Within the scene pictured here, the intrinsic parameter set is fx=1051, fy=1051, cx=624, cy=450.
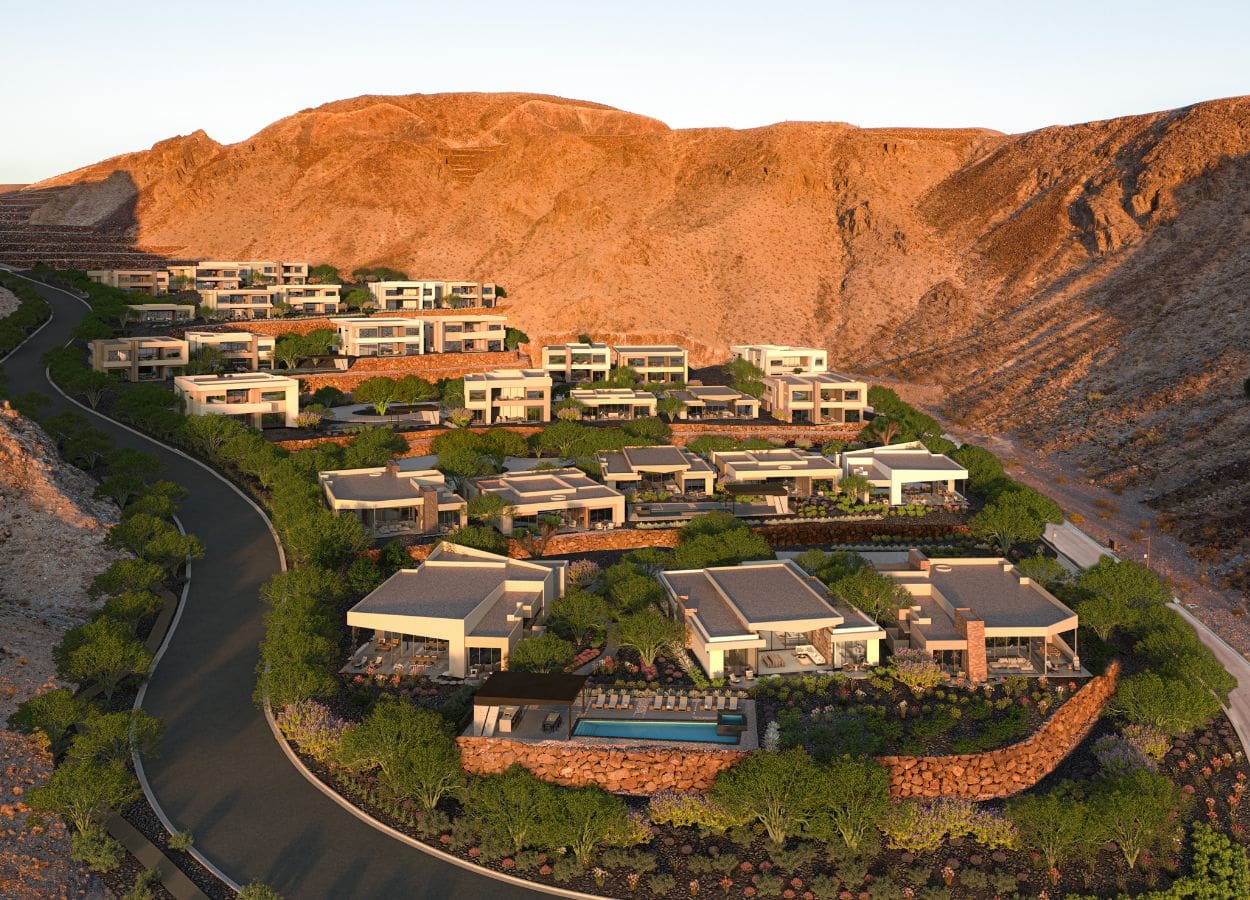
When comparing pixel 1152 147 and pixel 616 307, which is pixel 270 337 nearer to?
pixel 616 307

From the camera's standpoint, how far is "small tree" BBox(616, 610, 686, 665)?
111 ft

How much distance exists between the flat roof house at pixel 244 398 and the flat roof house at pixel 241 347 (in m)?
12.9

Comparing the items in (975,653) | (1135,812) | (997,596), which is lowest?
(1135,812)

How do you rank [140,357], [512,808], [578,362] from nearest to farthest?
[512,808], [140,357], [578,362]

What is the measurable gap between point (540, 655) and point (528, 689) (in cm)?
253

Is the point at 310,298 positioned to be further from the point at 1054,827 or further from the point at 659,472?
the point at 1054,827

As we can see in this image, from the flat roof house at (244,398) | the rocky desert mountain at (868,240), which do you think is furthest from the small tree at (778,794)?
the flat roof house at (244,398)

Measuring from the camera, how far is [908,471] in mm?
55062

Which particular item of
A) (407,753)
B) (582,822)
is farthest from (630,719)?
(407,753)

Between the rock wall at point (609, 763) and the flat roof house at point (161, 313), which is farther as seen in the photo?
the flat roof house at point (161, 313)

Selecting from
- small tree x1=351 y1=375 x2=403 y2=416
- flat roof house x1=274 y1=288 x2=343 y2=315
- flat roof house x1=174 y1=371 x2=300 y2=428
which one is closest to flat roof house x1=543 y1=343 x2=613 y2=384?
small tree x1=351 y1=375 x2=403 y2=416

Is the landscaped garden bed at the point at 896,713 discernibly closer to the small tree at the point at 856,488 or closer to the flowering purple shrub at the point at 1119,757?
the flowering purple shrub at the point at 1119,757

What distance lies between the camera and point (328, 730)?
28266mm

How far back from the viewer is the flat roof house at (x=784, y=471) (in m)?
55.8
